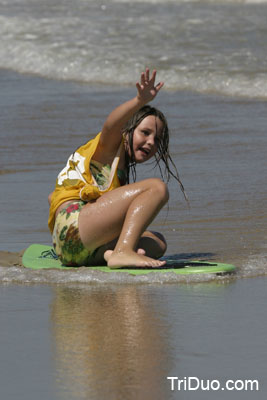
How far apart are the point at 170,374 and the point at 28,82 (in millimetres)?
9851

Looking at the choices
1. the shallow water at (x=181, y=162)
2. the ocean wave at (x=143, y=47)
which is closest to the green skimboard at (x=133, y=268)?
the shallow water at (x=181, y=162)

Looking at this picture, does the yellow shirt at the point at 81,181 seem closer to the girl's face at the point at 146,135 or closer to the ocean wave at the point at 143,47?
the girl's face at the point at 146,135

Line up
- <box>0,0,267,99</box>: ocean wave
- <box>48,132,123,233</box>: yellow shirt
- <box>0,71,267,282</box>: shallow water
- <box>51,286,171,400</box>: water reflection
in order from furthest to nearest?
<box>0,0,267,99</box>: ocean wave
<box>0,71,267,282</box>: shallow water
<box>48,132,123,233</box>: yellow shirt
<box>51,286,171,400</box>: water reflection

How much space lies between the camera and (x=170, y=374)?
3.45 metres

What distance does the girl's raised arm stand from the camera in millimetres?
4766

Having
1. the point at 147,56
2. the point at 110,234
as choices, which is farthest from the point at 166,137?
the point at 147,56

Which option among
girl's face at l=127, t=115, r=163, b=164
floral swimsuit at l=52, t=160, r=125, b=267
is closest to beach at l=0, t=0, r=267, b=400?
floral swimsuit at l=52, t=160, r=125, b=267

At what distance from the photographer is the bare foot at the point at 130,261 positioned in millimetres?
4875

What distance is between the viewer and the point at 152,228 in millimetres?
6207

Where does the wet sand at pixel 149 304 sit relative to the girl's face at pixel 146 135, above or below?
below

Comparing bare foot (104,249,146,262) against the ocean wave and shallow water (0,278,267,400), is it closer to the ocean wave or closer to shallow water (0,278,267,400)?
shallow water (0,278,267,400)

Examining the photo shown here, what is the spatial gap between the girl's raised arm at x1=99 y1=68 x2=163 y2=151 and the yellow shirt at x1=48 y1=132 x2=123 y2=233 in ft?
0.24

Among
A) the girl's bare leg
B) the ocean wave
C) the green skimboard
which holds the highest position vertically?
the ocean wave

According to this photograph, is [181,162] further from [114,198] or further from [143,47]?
[143,47]
